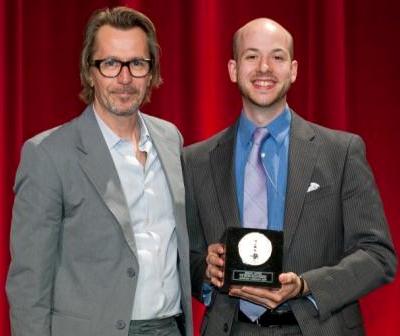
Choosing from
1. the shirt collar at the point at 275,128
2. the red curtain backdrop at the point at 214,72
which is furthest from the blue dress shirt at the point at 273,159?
the red curtain backdrop at the point at 214,72

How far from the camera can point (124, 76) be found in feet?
6.56

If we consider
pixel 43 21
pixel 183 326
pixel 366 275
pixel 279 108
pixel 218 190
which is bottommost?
pixel 183 326

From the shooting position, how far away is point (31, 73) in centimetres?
289

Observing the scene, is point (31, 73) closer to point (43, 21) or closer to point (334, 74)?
point (43, 21)

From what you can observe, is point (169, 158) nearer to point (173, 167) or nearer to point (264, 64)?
point (173, 167)

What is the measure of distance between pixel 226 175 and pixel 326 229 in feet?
0.97

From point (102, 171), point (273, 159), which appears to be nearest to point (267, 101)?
point (273, 159)

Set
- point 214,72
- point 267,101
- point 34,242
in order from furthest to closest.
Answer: point 214,72
point 267,101
point 34,242

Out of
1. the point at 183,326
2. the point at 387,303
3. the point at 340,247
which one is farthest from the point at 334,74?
the point at 183,326

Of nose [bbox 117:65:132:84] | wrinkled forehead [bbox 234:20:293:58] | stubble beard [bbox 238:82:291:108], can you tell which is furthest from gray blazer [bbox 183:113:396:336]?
nose [bbox 117:65:132:84]

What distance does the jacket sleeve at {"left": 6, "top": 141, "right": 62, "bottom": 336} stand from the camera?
1851 millimetres

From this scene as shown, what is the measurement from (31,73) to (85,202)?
1.12 meters

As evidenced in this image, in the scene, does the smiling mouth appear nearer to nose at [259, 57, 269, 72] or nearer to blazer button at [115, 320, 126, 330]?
nose at [259, 57, 269, 72]

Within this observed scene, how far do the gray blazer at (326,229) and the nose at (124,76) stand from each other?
13.9 inches
